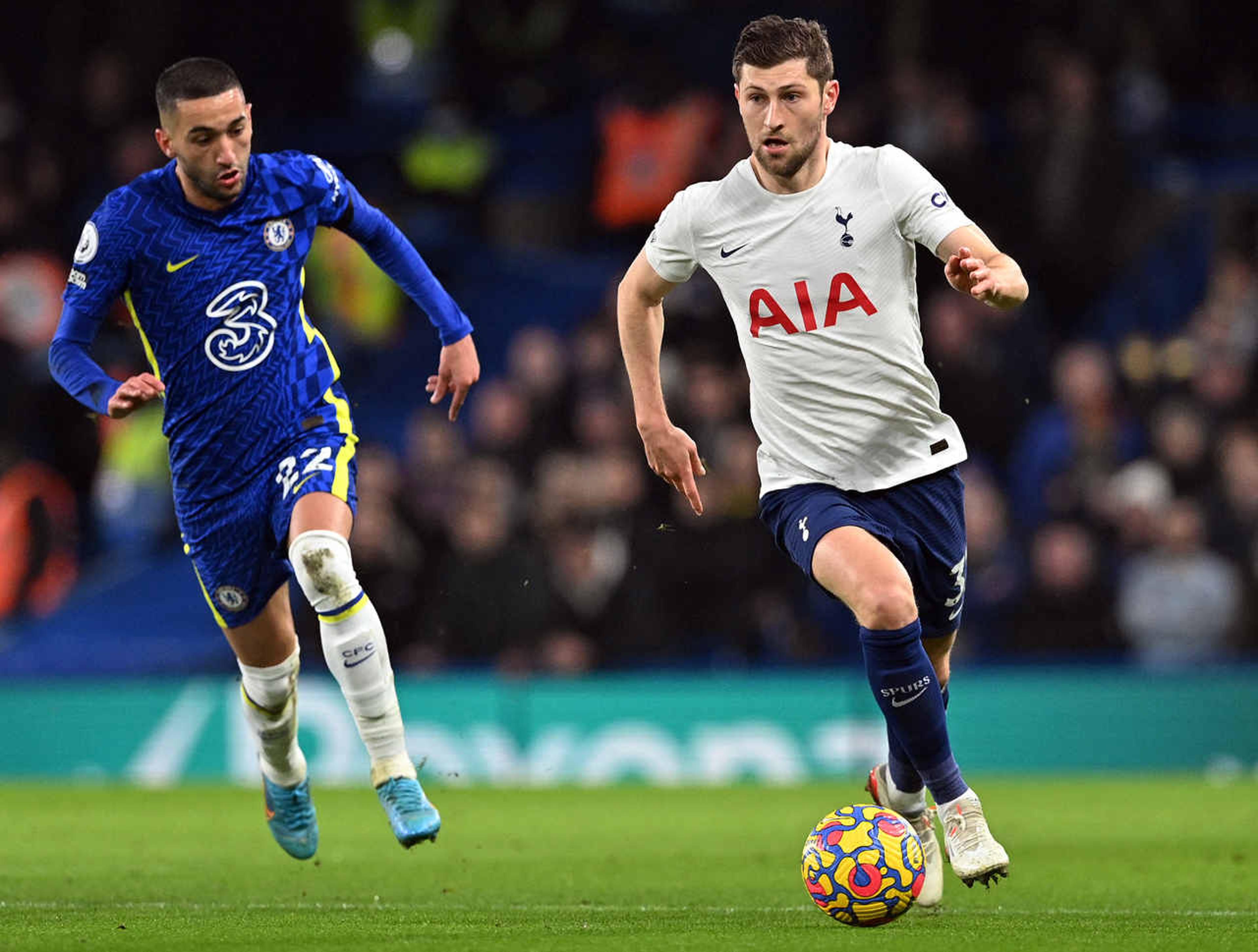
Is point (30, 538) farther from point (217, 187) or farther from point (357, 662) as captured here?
point (357, 662)

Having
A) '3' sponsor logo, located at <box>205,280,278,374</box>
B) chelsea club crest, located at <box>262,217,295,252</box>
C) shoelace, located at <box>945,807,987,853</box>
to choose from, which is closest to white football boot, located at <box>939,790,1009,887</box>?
shoelace, located at <box>945,807,987,853</box>

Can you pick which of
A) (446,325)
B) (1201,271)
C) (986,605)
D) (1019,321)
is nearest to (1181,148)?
(1201,271)

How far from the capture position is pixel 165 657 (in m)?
16.9

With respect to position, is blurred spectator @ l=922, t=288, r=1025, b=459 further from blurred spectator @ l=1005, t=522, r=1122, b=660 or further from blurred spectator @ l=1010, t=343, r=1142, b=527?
blurred spectator @ l=1005, t=522, r=1122, b=660

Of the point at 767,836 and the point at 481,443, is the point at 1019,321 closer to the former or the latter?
the point at 481,443

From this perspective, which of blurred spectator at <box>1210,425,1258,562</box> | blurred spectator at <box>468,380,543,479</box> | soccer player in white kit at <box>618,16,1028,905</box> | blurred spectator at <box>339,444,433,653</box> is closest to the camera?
soccer player in white kit at <box>618,16,1028,905</box>

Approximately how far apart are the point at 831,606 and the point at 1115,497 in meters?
2.06

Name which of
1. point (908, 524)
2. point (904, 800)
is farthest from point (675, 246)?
point (904, 800)

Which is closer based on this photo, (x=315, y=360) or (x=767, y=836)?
(x=315, y=360)

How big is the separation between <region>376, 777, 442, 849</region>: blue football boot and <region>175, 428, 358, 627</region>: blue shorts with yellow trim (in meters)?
1.04

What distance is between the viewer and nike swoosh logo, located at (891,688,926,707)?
23.9 ft

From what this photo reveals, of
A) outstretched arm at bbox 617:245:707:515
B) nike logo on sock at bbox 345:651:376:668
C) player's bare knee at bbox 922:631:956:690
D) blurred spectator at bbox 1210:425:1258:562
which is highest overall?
outstretched arm at bbox 617:245:707:515

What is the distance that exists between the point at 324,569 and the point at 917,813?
91.2 inches

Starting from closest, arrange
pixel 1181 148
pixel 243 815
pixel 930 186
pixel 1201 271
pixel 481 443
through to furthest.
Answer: pixel 930 186, pixel 243 815, pixel 481 443, pixel 1201 271, pixel 1181 148
